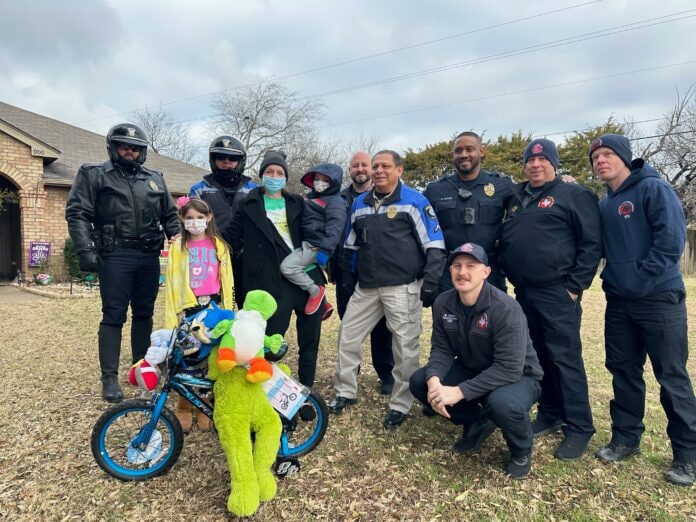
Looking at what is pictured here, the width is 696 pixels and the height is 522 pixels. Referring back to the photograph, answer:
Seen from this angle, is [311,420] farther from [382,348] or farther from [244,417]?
[382,348]

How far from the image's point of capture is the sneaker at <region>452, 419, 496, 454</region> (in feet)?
10.6

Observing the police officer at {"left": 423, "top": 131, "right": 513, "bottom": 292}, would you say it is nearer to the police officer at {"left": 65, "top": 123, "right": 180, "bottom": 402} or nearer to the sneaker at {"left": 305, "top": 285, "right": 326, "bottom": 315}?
the sneaker at {"left": 305, "top": 285, "right": 326, "bottom": 315}

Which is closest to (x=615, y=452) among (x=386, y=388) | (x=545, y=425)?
(x=545, y=425)

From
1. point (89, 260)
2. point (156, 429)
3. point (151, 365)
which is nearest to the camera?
point (151, 365)

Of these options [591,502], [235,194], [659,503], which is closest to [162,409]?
[235,194]

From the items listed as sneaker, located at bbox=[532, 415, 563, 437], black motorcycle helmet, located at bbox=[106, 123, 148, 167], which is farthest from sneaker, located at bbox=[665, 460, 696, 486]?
black motorcycle helmet, located at bbox=[106, 123, 148, 167]

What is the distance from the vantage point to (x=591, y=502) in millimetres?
2742

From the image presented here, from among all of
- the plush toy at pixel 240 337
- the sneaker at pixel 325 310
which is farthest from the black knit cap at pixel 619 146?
the plush toy at pixel 240 337

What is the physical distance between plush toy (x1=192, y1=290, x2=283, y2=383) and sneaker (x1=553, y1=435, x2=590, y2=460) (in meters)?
2.11

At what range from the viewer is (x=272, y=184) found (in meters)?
3.65

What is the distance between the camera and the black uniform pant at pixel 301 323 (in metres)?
3.74

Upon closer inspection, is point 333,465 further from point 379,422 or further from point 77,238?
point 77,238

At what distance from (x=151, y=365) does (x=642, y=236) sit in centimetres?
309

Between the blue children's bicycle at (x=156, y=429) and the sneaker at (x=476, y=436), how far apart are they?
3.79ft
